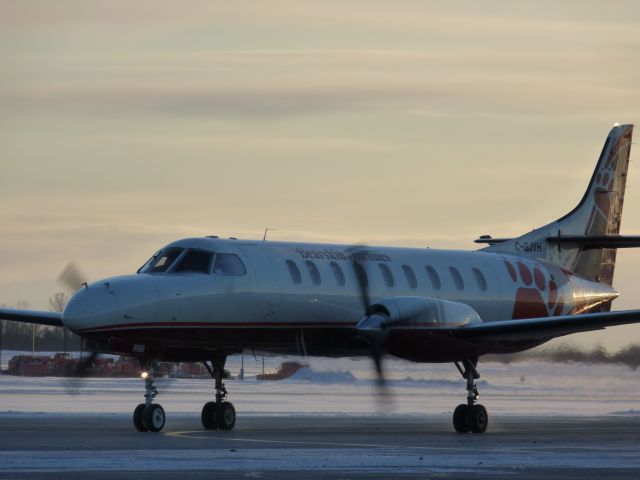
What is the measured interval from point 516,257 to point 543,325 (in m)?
6.23

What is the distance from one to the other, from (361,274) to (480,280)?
12.5 ft

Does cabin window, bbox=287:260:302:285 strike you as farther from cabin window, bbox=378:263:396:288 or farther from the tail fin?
the tail fin

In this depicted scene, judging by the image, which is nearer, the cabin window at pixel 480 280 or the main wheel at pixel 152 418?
the main wheel at pixel 152 418

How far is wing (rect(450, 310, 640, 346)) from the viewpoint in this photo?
88.3 ft

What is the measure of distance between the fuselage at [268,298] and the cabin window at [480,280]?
0.03m

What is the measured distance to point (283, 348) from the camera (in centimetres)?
2836

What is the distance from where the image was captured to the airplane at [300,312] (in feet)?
83.7

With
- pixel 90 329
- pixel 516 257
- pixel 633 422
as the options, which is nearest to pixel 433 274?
pixel 516 257

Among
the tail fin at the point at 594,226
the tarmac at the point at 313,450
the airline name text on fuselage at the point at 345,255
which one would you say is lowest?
the tarmac at the point at 313,450

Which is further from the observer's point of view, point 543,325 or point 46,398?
point 46,398

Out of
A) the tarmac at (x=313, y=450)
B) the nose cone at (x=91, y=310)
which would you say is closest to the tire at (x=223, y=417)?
the tarmac at (x=313, y=450)

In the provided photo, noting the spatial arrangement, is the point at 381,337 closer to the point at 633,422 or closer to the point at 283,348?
the point at 283,348

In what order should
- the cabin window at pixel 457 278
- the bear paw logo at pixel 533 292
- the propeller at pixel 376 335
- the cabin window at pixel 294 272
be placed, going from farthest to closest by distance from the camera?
the bear paw logo at pixel 533 292, the cabin window at pixel 457 278, the cabin window at pixel 294 272, the propeller at pixel 376 335

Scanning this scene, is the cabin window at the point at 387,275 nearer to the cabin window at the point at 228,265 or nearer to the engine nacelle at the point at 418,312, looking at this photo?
the engine nacelle at the point at 418,312
